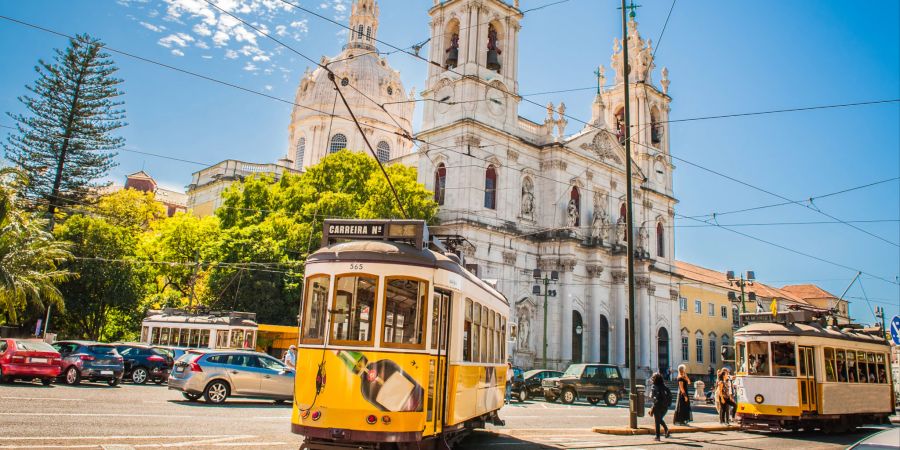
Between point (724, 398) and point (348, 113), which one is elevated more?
point (348, 113)

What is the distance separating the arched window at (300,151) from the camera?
5944cm

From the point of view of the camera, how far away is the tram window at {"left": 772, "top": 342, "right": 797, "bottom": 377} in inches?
587

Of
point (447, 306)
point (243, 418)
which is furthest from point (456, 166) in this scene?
point (447, 306)

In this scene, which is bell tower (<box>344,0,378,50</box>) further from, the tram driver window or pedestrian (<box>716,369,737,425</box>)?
the tram driver window

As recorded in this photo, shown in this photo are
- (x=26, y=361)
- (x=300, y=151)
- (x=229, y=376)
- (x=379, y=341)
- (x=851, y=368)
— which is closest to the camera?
(x=379, y=341)

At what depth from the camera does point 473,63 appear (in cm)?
3681

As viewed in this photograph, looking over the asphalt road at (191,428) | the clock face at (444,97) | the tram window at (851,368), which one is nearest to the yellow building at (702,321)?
the clock face at (444,97)

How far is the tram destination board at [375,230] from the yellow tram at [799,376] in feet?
34.7

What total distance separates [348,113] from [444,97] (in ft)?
81.6

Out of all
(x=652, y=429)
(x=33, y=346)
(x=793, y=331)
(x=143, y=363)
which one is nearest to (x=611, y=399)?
(x=793, y=331)

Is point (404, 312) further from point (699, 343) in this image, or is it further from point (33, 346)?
point (699, 343)

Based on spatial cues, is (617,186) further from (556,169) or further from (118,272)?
(118,272)

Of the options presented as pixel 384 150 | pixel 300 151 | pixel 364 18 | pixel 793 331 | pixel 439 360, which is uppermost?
pixel 364 18

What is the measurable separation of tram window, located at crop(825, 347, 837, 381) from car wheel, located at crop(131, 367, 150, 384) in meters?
20.0
